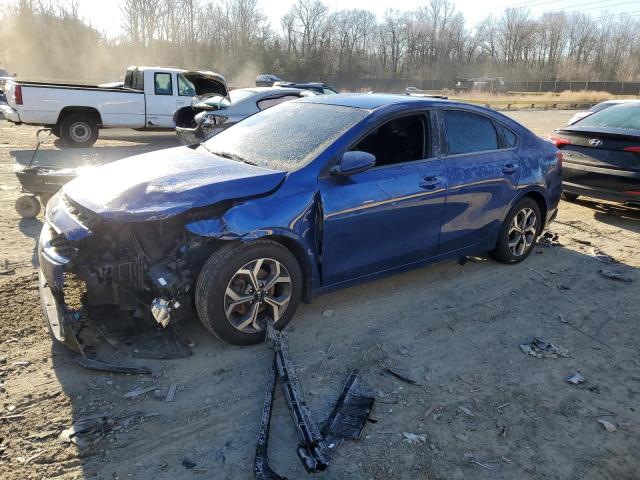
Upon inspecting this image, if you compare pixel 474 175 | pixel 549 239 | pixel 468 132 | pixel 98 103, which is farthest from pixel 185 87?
pixel 474 175

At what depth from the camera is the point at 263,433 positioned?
2.76m

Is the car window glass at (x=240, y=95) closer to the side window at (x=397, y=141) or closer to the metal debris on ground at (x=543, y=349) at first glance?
the side window at (x=397, y=141)

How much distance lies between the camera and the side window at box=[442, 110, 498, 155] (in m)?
4.71

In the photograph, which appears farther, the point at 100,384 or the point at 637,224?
the point at 637,224

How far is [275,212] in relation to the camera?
3.64 metres

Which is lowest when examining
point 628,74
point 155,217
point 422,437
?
point 422,437

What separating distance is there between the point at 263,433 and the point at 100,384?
119 cm

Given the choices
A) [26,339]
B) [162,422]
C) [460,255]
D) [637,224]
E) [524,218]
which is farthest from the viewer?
[637,224]

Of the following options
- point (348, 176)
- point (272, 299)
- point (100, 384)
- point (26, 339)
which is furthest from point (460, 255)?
point (26, 339)

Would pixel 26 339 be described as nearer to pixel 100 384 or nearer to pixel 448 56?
pixel 100 384

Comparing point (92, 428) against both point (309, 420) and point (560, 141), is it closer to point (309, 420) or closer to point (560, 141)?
point (309, 420)

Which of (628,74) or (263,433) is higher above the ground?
(628,74)

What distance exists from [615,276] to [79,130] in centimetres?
1205

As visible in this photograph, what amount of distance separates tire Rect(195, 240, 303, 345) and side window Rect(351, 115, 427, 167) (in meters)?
1.18
